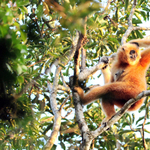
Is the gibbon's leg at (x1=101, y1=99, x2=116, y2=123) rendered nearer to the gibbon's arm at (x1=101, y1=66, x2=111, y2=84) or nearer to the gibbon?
the gibbon

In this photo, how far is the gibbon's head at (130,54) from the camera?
4.70 meters

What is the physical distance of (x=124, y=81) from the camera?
172 inches

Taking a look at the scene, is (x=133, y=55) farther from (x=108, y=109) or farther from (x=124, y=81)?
(x=108, y=109)

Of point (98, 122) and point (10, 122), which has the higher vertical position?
point (98, 122)

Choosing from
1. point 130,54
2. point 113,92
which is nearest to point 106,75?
point 130,54

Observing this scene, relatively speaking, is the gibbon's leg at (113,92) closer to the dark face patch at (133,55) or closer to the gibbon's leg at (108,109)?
the gibbon's leg at (108,109)

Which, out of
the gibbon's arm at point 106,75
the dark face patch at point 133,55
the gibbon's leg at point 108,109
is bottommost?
the gibbon's leg at point 108,109

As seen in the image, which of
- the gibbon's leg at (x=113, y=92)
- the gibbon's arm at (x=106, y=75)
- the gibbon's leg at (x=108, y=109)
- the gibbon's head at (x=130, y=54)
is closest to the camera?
the gibbon's leg at (x=113, y=92)

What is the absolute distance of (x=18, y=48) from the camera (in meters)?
1.20

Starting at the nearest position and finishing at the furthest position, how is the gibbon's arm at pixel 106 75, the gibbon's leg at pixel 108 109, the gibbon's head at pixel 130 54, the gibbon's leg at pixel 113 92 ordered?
the gibbon's leg at pixel 113 92 → the gibbon's leg at pixel 108 109 → the gibbon's head at pixel 130 54 → the gibbon's arm at pixel 106 75

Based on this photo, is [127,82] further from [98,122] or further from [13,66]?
[13,66]

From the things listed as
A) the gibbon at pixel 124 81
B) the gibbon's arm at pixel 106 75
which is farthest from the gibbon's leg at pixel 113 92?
the gibbon's arm at pixel 106 75

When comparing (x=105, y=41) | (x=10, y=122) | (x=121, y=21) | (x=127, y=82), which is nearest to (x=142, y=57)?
(x=127, y=82)

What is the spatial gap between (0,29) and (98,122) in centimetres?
533
